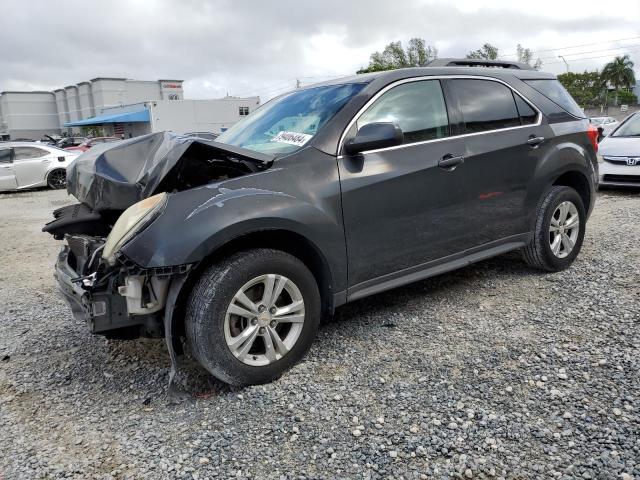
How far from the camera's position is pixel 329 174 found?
3.22 meters

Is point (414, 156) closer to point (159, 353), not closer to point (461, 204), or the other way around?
point (461, 204)

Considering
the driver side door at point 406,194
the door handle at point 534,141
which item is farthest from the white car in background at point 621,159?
the driver side door at point 406,194

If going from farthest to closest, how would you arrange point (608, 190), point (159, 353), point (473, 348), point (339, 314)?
point (608, 190), point (339, 314), point (159, 353), point (473, 348)

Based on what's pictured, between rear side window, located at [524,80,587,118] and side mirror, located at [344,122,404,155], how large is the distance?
1960 millimetres

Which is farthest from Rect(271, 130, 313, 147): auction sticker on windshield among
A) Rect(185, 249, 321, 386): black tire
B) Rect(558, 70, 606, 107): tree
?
Rect(558, 70, 606, 107): tree

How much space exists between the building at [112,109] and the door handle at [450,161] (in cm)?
3944

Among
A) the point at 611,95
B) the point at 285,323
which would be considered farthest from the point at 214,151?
the point at 611,95

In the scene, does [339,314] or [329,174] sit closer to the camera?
[329,174]

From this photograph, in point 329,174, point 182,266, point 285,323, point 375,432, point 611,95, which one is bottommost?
point 375,432

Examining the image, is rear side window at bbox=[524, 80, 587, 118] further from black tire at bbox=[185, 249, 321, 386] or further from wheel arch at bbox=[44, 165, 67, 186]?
wheel arch at bbox=[44, 165, 67, 186]

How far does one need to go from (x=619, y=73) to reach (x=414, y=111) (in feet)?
225

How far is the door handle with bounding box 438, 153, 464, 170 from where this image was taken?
12.0 feet

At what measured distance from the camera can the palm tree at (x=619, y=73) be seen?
59938mm

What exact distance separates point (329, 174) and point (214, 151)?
27.9 inches
